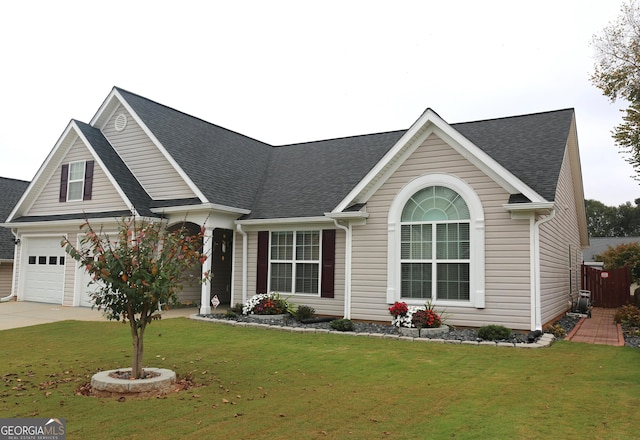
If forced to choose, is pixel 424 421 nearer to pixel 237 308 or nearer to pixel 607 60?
pixel 237 308

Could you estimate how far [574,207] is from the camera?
19.9 metres

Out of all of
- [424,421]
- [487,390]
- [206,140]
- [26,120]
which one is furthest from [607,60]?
[26,120]

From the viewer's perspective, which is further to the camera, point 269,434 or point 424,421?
point 424,421

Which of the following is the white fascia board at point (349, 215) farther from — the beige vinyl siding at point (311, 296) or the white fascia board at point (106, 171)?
the white fascia board at point (106, 171)

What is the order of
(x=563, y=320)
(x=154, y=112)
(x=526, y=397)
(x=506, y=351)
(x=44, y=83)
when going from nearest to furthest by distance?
(x=526, y=397), (x=506, y=351), (x=44, y=83), (x=563, y=320), (x=154, y=112)

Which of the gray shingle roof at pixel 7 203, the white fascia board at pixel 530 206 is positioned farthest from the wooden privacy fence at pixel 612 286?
the gray shingle roof at pixel 7 203

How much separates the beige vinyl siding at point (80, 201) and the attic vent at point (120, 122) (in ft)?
4.49

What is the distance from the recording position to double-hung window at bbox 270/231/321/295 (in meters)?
15.4

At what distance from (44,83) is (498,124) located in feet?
44.2

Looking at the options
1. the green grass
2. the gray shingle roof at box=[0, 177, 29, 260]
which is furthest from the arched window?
the gray shingle roof at box=[0, 177, 29, 260]

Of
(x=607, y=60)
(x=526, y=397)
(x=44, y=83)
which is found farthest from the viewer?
(x=607, y=60)

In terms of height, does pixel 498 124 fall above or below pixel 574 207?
above

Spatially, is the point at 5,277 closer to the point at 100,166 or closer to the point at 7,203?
the point at 7,203

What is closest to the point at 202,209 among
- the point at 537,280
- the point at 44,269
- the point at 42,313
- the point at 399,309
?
the point at 42,313
